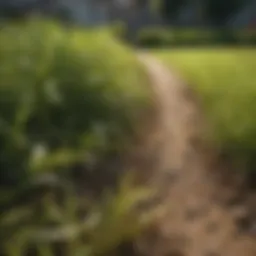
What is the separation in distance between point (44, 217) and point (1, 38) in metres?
0.93

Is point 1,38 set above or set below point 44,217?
above

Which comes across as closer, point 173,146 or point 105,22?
point 173,146

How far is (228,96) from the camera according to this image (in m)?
3.63

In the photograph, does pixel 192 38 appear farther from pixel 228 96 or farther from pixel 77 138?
pixel 77 138

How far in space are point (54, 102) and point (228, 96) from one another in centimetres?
146

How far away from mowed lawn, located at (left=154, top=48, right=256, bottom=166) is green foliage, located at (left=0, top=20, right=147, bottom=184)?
487 millimetres

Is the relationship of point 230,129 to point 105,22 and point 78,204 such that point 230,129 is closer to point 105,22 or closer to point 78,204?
point 78,204

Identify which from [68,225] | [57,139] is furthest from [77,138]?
[68,225]

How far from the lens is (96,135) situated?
98.0 inches

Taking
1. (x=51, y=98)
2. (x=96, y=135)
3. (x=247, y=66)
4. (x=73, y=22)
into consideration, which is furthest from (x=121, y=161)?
(x=73, y=22)

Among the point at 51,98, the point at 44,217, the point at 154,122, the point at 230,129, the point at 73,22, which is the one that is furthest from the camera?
the point at 73,22

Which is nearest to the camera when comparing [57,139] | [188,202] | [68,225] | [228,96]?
[68,225]

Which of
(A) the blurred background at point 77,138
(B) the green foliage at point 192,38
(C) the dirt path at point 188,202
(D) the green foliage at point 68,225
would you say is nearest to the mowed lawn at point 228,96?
(A) the blurred background at point 77,138

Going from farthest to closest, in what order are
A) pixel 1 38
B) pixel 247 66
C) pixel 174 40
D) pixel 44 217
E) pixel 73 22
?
pixel 174 40
pixel 73 22
pixel 247 66
pixel 1 38
pixel 44 217
